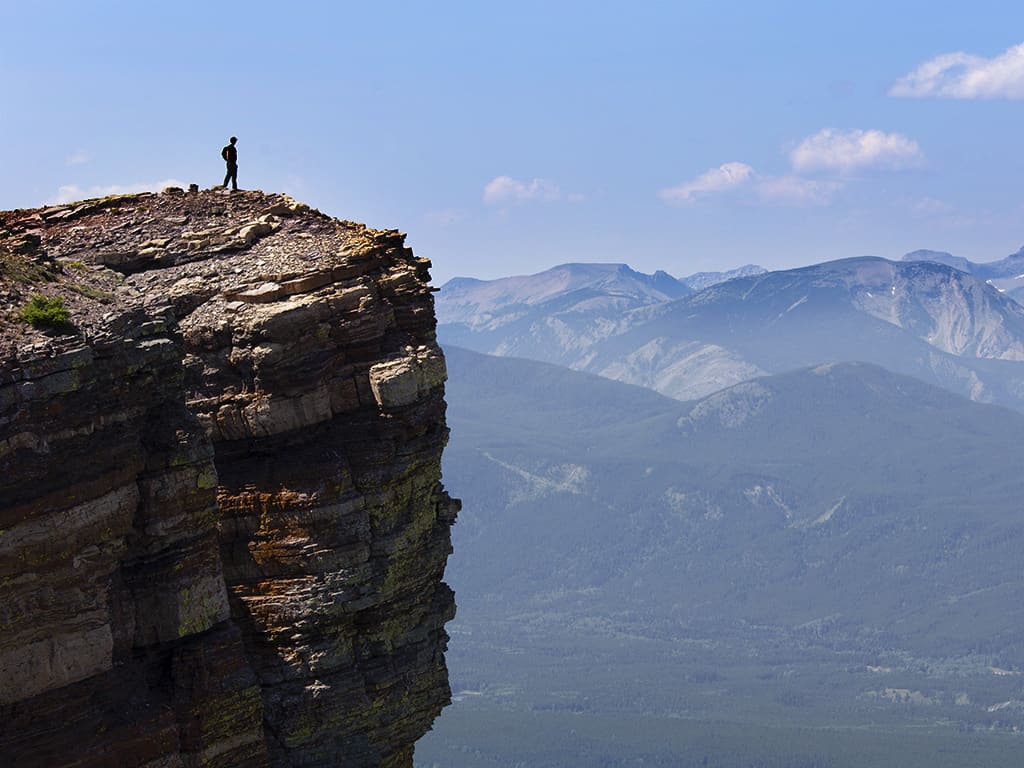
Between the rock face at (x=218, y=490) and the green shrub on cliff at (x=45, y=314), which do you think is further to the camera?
the green shrub on cliff at (x=45, y=314)

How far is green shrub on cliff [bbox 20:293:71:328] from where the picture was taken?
3062 centimetres

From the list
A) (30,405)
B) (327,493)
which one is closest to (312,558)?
(327,493)

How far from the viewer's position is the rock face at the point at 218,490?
2953cm

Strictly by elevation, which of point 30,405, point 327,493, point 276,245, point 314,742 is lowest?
point 314,742

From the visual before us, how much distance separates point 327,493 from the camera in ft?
128

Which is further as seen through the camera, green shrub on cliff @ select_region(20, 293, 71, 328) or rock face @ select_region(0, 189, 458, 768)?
green shrub on cliff @ select_region(20, 293, 71, 328)

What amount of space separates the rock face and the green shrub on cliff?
8.0 inches

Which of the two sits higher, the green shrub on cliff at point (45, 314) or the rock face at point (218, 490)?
the green shrub on cliff at point (45, 314)

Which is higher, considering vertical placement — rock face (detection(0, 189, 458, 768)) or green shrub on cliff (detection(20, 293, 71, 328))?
green shrub on cliff (detection(20, 293, 71, 328))

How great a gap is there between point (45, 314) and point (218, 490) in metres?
8.95

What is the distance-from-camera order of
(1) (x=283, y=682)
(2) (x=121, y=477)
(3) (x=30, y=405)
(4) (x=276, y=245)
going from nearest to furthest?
(3) (x=30, y=405)
(2) (x=121, y=477)
(1) (x=283, y=682)
(4) (x=276, y=245)

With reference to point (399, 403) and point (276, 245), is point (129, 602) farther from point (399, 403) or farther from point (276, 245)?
point (276, 245)

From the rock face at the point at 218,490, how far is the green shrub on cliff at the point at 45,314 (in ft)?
0.67

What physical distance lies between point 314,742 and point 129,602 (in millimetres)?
8494
